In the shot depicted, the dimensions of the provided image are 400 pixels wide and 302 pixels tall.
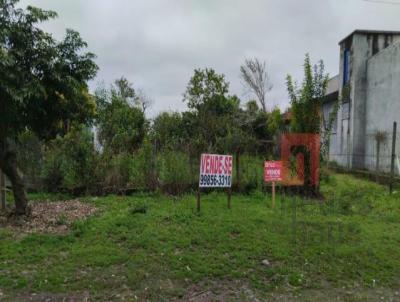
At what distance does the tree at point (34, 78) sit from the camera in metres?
6.49

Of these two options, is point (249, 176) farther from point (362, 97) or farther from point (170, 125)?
point (170, 125)

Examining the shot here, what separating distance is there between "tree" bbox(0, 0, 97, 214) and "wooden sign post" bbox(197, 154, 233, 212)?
8.70 ft

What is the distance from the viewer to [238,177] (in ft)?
35.5

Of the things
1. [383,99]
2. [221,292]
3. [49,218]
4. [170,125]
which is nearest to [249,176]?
[49,218]

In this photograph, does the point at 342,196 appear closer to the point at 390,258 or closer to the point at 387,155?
the point at 390,258

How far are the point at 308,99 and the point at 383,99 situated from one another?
819 centimetres

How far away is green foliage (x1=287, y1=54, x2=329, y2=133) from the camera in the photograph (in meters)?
11.2

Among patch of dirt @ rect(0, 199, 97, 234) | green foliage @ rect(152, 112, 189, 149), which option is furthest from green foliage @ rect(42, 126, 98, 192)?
green foliage @ rect(152, 112, 189, 149)

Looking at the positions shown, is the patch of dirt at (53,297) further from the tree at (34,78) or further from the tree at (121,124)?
the tree at (121,124)

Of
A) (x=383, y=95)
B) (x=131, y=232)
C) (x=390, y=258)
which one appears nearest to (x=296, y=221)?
(x=390, y=258)

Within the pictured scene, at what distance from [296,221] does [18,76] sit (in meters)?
5.36

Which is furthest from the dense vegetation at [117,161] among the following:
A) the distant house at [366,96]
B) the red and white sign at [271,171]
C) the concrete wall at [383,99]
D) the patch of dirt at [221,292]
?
the distant house at [366,96]

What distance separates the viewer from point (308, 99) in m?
11.3

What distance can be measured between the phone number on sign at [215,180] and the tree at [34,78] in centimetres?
276
